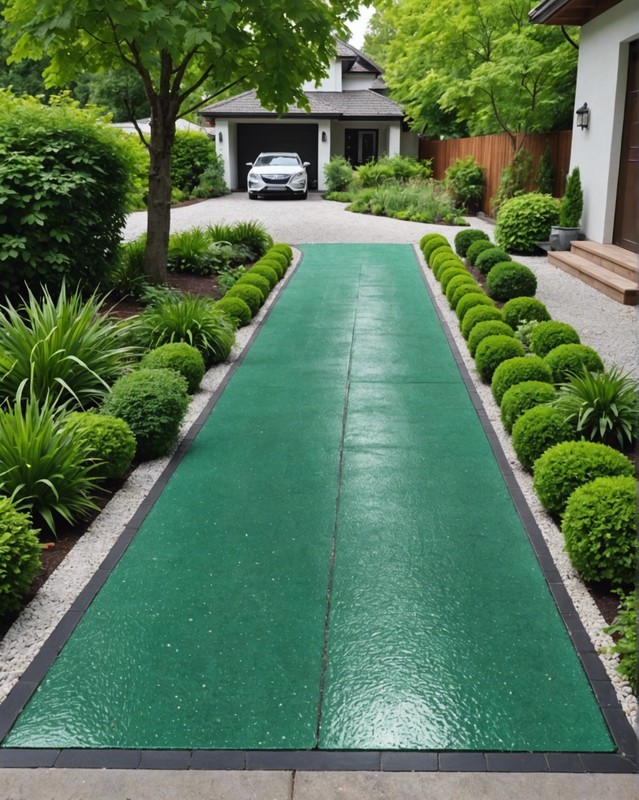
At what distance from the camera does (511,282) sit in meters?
10.5

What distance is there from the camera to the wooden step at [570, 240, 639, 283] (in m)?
11.1

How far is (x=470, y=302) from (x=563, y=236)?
567 cm

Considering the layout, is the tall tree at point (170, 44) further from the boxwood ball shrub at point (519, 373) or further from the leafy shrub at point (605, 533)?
the leafy shrub at point (605, 533)

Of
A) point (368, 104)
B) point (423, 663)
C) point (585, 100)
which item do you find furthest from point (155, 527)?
point (368, 104)

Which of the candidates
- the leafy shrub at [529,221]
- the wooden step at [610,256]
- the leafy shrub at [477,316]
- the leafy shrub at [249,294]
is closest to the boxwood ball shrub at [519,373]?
the leafy shrub at [477,316]

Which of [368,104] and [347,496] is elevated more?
[368,104]

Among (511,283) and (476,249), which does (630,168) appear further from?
(511,283)

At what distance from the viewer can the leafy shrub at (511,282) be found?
10.5 m

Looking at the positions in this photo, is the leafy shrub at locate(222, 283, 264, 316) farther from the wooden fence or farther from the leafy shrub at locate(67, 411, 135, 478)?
the wooden fence

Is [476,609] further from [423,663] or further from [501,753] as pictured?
[501,753]

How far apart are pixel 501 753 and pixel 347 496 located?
2.36 meters

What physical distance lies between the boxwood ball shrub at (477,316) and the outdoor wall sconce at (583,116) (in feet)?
22.6

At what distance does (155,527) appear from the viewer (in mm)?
4754

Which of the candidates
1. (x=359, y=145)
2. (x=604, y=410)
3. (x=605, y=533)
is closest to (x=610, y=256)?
(x=604, y=410)
